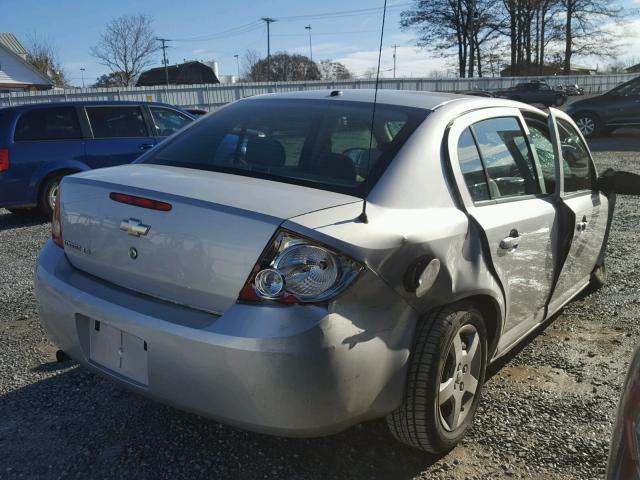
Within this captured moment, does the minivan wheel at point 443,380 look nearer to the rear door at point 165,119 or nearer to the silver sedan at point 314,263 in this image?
the silver sedan at point 314,263

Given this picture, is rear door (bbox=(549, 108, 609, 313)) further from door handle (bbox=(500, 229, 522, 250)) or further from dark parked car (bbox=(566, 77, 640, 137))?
dark parked car (bbox=(566, 77, 640, 137))

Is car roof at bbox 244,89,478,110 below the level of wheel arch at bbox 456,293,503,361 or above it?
above

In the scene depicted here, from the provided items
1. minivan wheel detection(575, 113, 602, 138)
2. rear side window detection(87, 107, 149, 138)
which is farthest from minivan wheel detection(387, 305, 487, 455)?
minivan wheel detection(575, 113, 602, 138)

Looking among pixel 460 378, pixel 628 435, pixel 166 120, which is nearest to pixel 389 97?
pixel 460 378

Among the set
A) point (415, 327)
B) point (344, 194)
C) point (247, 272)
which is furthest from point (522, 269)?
point (247, 272)

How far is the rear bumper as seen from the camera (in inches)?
74.7

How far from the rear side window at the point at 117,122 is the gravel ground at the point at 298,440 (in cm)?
509

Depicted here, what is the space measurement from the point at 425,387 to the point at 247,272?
0.83 meters

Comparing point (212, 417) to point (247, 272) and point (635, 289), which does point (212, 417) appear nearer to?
point (247, 272)

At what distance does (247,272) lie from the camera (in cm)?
200

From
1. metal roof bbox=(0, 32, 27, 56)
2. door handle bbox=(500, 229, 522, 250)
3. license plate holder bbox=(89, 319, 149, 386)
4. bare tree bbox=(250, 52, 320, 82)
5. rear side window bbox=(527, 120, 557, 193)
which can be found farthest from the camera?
bare tree bbox=(250, 52, 320, 82)

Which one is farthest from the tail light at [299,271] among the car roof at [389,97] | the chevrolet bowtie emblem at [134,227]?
the car roof at [389,97]

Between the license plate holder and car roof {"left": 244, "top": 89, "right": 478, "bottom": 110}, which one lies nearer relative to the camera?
the license plate holder

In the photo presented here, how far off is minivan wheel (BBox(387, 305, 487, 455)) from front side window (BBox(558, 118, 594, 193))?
1579mm
